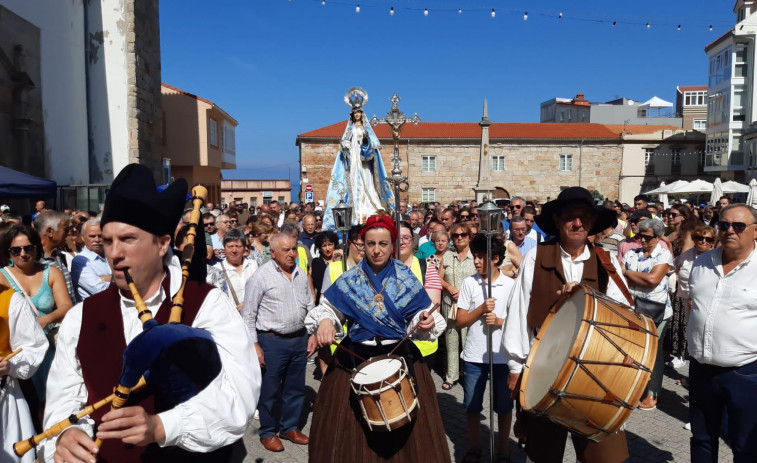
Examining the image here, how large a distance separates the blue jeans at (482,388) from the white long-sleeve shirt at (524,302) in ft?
3.34

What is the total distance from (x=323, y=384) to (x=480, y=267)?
1970 millimetres

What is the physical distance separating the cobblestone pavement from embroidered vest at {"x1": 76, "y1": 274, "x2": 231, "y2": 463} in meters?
3.25

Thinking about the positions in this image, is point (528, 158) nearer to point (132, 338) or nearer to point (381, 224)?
point (381, 224)

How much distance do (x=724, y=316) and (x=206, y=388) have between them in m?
3.57

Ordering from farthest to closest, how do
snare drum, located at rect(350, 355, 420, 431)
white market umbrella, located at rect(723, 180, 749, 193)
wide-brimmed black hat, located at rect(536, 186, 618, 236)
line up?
white market umbrella, located at rect(723, 180, 749, 193) < wide-brimmed black hat, located at rect(536, 186, 618, 236) < snare drum, located at rect(350, 355, 420, 431)

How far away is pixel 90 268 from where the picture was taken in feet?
17.9

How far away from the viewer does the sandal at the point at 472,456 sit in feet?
15.8

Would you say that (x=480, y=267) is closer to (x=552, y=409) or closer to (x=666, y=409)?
(x=552, y=409)

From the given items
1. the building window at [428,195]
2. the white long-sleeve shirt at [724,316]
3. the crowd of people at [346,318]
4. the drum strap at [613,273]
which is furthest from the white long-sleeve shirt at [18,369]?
the building window at [428,195]

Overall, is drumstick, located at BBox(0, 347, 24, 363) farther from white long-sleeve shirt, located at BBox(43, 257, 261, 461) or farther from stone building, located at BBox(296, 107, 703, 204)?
stone building, located at BBox(296, 107, 703, 204)

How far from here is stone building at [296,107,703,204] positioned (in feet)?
145

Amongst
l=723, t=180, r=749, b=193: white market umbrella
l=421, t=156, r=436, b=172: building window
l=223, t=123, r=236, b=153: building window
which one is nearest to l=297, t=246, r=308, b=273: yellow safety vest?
l=723, t=180, r=749, b=193: white market umbrella

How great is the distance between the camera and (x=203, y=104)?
26562mm

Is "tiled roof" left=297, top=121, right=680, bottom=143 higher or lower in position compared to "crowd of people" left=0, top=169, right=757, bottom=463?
higher
